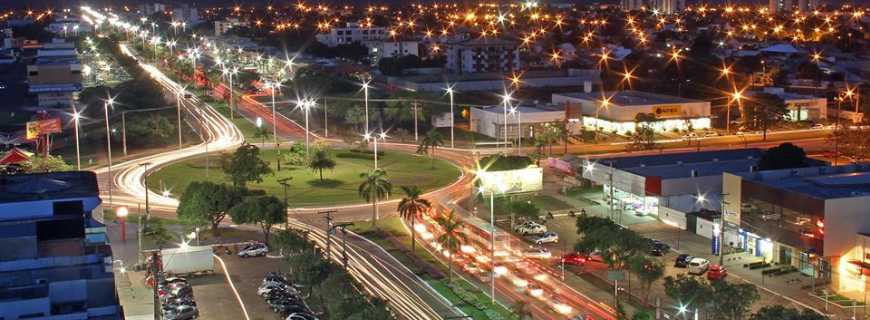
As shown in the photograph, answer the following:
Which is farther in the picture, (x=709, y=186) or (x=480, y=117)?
(x=480, y=117)

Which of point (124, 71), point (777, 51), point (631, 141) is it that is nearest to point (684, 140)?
point (631, 141)

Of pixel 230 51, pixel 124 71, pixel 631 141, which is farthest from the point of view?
pixel 230 51

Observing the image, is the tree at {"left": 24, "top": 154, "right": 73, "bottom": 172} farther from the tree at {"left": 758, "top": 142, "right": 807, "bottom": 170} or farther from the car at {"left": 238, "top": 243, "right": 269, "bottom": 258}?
the tree at {"left": 758, "top": 142, "right": 807, "bottom": 170}

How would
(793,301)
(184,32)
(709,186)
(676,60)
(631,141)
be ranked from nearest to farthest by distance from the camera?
(793,301), (709,186), (631,141), (676,60), (184,32)

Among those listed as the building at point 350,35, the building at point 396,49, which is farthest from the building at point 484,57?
the building at point 350,35

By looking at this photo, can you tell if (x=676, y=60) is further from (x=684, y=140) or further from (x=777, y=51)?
(x=684, y=140)

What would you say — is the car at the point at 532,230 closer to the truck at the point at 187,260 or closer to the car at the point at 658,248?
the car at the point at 658,248
